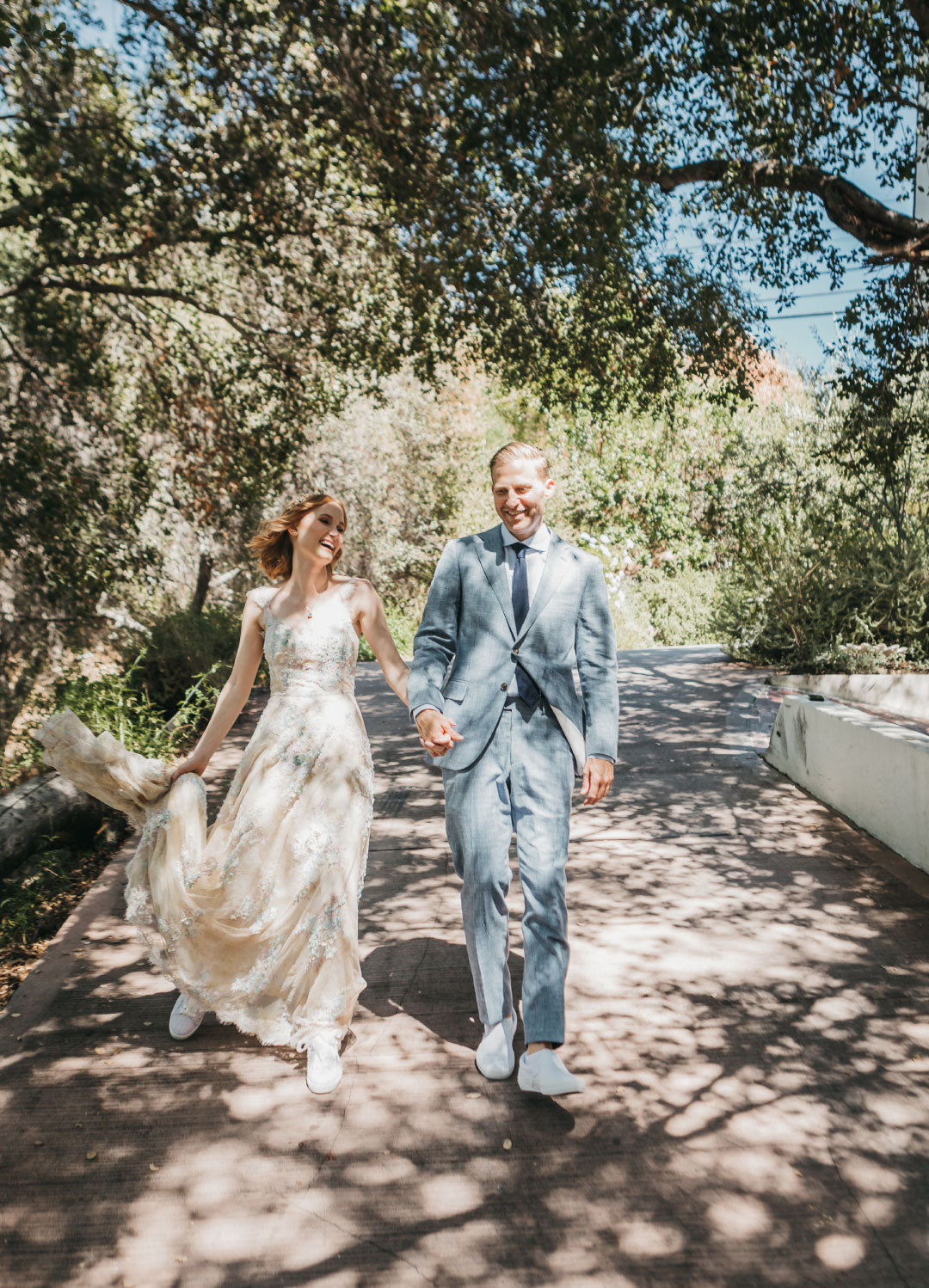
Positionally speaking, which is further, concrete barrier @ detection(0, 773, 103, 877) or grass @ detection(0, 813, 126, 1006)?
concrete barrier @ detection(0, 773, 103, 877)

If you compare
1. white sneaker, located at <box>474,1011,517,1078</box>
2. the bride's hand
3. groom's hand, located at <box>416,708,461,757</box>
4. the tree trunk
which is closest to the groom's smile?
groom's hand, located at <box>416,708,461,757</box>

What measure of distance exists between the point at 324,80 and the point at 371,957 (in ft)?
21.9

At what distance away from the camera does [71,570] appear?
865cm

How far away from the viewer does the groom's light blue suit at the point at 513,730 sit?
3.53 m

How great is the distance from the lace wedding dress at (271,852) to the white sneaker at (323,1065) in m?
0.04

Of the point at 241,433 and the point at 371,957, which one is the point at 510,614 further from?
the point at 241,433

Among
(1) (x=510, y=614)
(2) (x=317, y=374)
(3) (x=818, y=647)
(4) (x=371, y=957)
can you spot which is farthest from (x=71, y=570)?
(3) (x=818, y=647)

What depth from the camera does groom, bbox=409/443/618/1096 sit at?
11.6ft

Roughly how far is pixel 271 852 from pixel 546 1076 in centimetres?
125

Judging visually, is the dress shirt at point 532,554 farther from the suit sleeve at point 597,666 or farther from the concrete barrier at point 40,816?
the concrete barrier at point 40,816

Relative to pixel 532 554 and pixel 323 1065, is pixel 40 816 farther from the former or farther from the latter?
pixel 532 554

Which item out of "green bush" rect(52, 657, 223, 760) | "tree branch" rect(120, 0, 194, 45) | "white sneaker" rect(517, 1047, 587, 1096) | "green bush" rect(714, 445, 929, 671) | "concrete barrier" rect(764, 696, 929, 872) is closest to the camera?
"white sneaker" rect(517, 1047, 587, 1096)

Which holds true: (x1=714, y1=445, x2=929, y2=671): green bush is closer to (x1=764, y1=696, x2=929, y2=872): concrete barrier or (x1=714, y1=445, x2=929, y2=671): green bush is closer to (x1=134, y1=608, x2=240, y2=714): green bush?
(x1=764, y1=696, x2=929, y2=872): concrete barrier

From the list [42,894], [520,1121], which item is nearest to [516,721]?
[520,1121]
